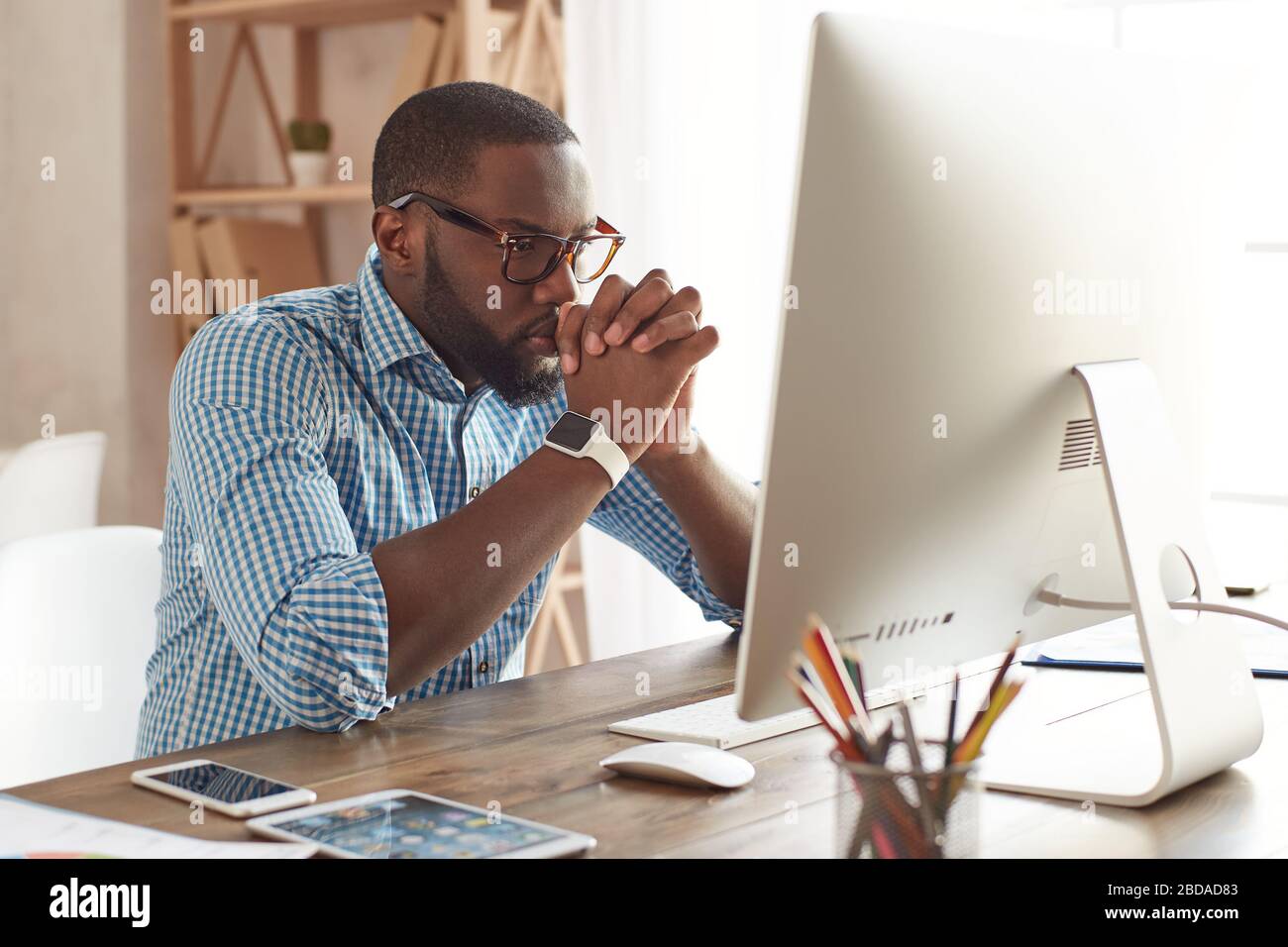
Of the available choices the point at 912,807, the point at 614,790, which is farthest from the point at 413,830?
the point at 912,807

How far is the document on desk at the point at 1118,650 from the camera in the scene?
131 cm

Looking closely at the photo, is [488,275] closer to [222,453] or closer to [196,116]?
[222,453]

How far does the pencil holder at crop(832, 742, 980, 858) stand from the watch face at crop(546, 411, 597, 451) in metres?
0.57

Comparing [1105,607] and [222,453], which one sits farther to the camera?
[222,453]

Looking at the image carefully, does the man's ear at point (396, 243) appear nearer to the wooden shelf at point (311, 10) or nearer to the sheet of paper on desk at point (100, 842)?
the sheet of paper on desk at point (100, 842)

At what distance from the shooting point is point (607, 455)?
1.24 metres

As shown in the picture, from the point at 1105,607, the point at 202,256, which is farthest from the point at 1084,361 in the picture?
the point at 202,256

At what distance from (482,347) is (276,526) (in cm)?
37

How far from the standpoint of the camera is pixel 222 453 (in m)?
1.19

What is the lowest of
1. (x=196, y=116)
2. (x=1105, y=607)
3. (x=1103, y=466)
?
(x=1105, y=607)

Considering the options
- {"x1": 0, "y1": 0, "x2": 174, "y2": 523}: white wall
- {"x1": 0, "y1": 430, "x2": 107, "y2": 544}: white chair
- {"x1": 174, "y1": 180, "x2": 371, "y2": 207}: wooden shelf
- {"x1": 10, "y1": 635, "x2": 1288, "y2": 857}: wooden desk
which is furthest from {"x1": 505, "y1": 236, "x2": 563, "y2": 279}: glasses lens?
A: {"x1": 0, "y1": 0, "x2": 174, "y2": 523}: white wall

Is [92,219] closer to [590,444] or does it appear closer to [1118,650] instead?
[590,444]
